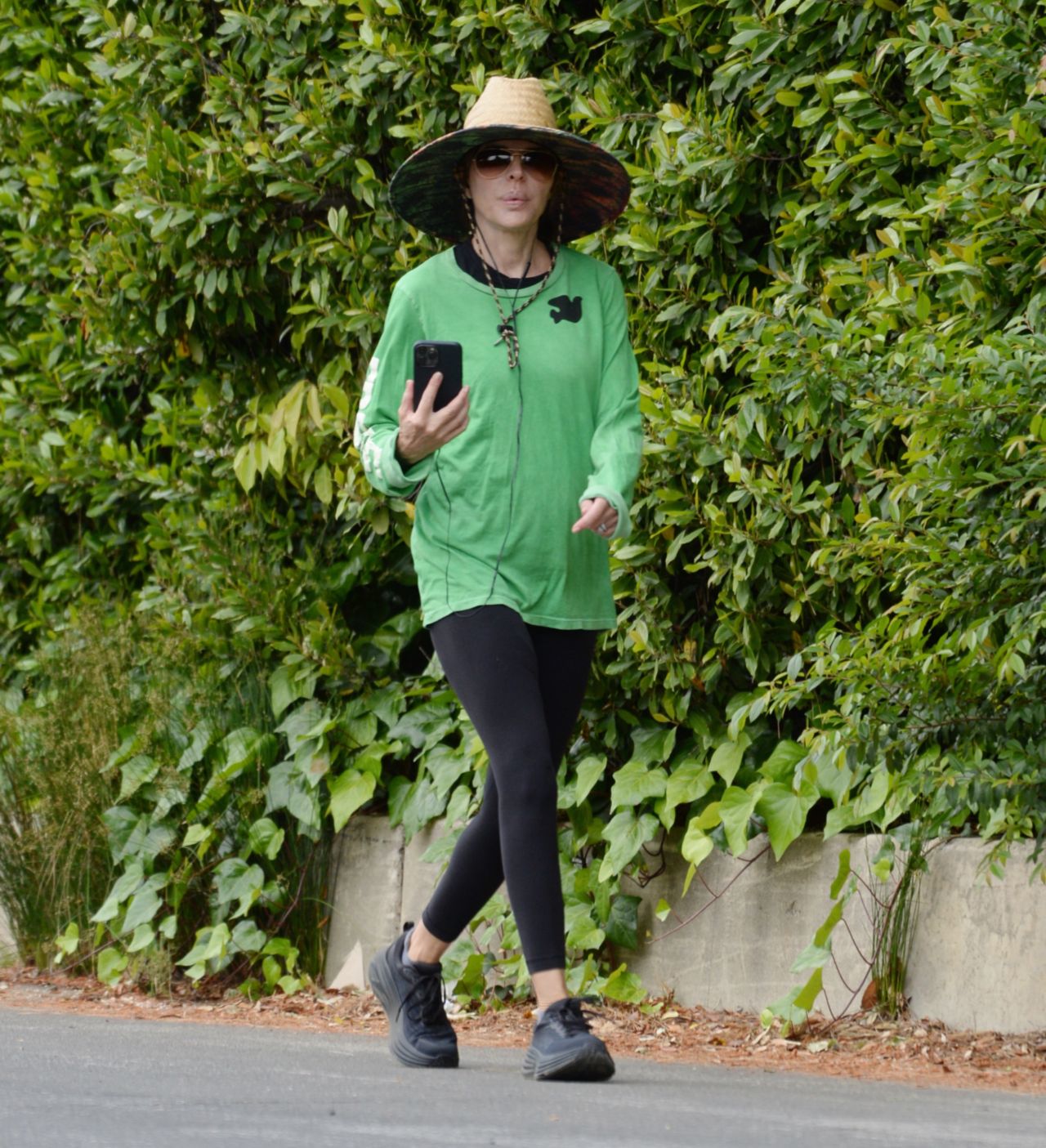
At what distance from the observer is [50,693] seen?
6.84 m

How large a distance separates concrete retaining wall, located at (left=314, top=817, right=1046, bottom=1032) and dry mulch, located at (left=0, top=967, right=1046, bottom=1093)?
0.07m

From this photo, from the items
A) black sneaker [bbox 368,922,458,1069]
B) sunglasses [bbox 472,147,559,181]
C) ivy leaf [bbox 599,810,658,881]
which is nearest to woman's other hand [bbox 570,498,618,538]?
sunglasses [bbox 472,147,559,181]

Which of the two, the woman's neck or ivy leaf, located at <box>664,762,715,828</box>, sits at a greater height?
the woman's neck

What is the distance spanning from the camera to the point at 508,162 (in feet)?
13.9

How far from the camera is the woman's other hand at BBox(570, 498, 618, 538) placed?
393cm

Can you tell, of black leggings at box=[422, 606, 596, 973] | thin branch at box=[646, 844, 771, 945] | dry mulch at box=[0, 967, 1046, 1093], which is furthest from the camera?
thin branch at box=[646, 844, 771, 945]

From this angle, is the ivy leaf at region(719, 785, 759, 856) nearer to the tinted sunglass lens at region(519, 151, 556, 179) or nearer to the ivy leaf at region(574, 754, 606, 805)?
the ivy leaf at region(574, 754, 606, 805)


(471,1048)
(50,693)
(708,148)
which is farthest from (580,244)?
(50,693)

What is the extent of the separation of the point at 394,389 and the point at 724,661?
143 cm

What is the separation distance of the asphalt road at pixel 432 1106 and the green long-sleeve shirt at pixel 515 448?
1.03 metres

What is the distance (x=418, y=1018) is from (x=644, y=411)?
177 centimetres

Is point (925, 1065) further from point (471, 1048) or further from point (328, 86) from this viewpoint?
point (328, 86)

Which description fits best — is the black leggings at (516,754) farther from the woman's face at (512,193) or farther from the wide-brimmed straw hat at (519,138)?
the wide-brimmed straw hat at (519,138)

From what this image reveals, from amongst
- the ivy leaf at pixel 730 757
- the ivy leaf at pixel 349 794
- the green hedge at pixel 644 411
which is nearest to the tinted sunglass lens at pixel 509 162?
the green hedge at pixel 644 411
